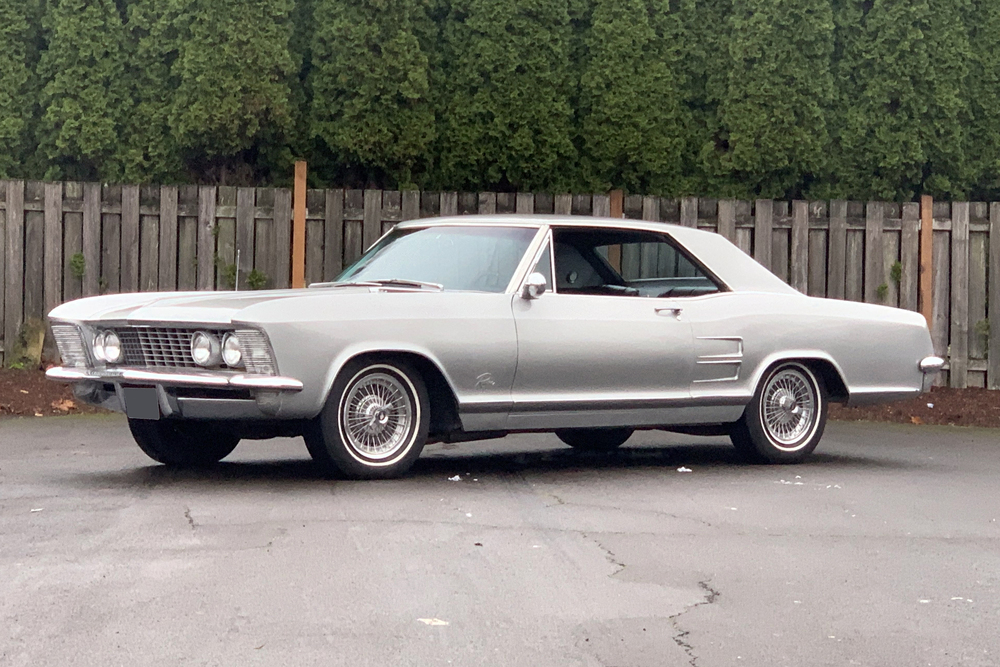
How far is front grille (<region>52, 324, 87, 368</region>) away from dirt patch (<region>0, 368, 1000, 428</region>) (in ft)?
12.8

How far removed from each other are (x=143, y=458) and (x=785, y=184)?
8.50 metres

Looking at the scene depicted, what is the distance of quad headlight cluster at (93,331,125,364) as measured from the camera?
8352 millimetres

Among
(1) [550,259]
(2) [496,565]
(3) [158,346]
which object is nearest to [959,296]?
(1) [550,259]

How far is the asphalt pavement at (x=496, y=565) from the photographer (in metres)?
4.98

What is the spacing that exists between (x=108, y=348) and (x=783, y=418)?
432cm

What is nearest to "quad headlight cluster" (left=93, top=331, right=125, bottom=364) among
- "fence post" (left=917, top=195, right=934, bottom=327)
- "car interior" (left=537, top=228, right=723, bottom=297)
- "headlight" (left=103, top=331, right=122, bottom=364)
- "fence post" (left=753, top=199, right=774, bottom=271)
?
"headlight" (left=103, top=331, right=122, bottom=364)

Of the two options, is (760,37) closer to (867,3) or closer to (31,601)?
(867,3)

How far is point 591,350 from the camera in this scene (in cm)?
899

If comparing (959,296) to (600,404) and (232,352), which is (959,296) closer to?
(600,404)

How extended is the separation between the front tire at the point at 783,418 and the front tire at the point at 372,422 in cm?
239

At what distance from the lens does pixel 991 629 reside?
535cm

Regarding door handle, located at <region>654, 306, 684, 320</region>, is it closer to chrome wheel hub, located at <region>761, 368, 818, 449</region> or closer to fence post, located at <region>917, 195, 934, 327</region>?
chrome wheel hub, located at <region>761, 368, 818, 449</region>

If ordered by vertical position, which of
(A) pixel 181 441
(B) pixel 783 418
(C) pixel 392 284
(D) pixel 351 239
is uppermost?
(D) pixel 351 239

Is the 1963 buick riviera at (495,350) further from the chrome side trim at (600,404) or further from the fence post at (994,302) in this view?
the fence post at (994,302)
